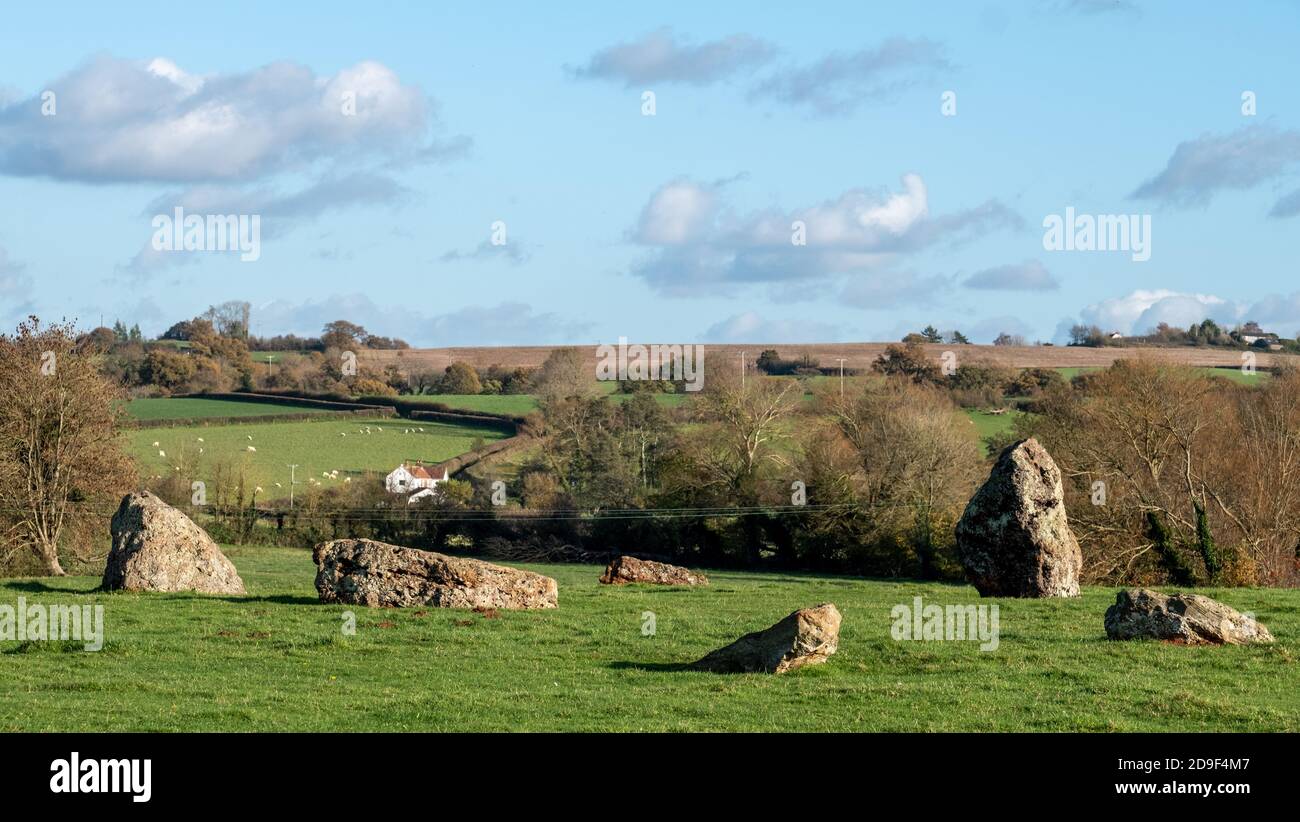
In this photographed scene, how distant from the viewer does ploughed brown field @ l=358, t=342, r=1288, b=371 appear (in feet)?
382

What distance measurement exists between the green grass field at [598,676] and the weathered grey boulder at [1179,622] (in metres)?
0.47

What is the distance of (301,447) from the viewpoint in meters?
93.3

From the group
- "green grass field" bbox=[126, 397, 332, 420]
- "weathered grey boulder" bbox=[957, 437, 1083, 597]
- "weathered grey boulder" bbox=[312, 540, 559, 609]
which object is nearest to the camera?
"weathered grey boulder" bbox=[312, 540, 559, 609]

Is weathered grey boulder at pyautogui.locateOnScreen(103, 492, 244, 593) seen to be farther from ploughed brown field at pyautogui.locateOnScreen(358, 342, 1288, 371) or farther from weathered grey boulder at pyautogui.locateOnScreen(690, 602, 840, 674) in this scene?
ploughed brown field at pyautogui.locateOnScreen(358, 342, 1288, 371)

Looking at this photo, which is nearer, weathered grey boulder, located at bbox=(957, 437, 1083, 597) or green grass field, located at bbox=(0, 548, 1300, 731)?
green grass field, located at bbox=(0, 548, 1300, 731)

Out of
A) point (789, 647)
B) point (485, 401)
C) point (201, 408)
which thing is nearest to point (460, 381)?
point (485, 401)

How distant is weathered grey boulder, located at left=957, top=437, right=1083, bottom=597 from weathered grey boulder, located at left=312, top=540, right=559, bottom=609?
9711 mm

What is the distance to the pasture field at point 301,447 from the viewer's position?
80.1 metres

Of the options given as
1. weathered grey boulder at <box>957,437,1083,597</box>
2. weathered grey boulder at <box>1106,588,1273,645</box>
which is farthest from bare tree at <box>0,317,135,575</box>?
weathered grey boulder at <box>1106,588,1273,645</box>

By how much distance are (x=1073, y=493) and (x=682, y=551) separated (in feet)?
77.3

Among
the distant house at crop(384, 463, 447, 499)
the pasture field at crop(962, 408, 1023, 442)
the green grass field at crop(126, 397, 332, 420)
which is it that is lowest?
the distant house at crop(384, 463, 447, 499)

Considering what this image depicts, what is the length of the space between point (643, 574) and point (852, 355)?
95.1 m

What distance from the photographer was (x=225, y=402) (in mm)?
108938

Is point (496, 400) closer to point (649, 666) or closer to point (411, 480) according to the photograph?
point (411, 480)
